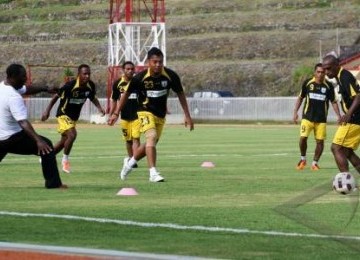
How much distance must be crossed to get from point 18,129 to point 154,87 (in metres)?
3.04

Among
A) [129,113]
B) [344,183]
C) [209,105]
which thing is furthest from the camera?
[209,105]

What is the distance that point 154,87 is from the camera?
19547 mm

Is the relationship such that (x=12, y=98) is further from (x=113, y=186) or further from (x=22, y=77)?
(x=113, y=186)

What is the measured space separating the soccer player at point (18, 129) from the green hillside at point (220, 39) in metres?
54.7

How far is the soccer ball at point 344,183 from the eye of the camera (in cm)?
1048

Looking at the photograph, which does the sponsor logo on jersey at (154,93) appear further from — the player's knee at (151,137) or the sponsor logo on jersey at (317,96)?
the sponsor logo on jersey at (317,96)

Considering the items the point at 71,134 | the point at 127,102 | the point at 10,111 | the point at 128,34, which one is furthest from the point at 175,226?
the point at 128,34

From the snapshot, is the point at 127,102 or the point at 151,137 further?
the point at 127,102

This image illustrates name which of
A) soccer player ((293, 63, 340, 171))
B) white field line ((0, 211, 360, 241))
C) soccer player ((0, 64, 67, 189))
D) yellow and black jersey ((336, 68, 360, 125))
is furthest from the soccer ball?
soccer player ((293, 63, 340, 171))

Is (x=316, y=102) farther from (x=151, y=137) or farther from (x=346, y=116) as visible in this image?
(x=346, y=116)

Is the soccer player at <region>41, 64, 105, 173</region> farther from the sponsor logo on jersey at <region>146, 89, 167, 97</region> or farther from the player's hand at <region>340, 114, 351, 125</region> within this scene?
the player's hand at <region>340, 114, 351, 125</region>

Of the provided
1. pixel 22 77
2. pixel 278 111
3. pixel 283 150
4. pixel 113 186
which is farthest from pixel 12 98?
pixel 278 111

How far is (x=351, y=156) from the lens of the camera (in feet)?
58.8

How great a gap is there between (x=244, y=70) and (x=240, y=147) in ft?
143
